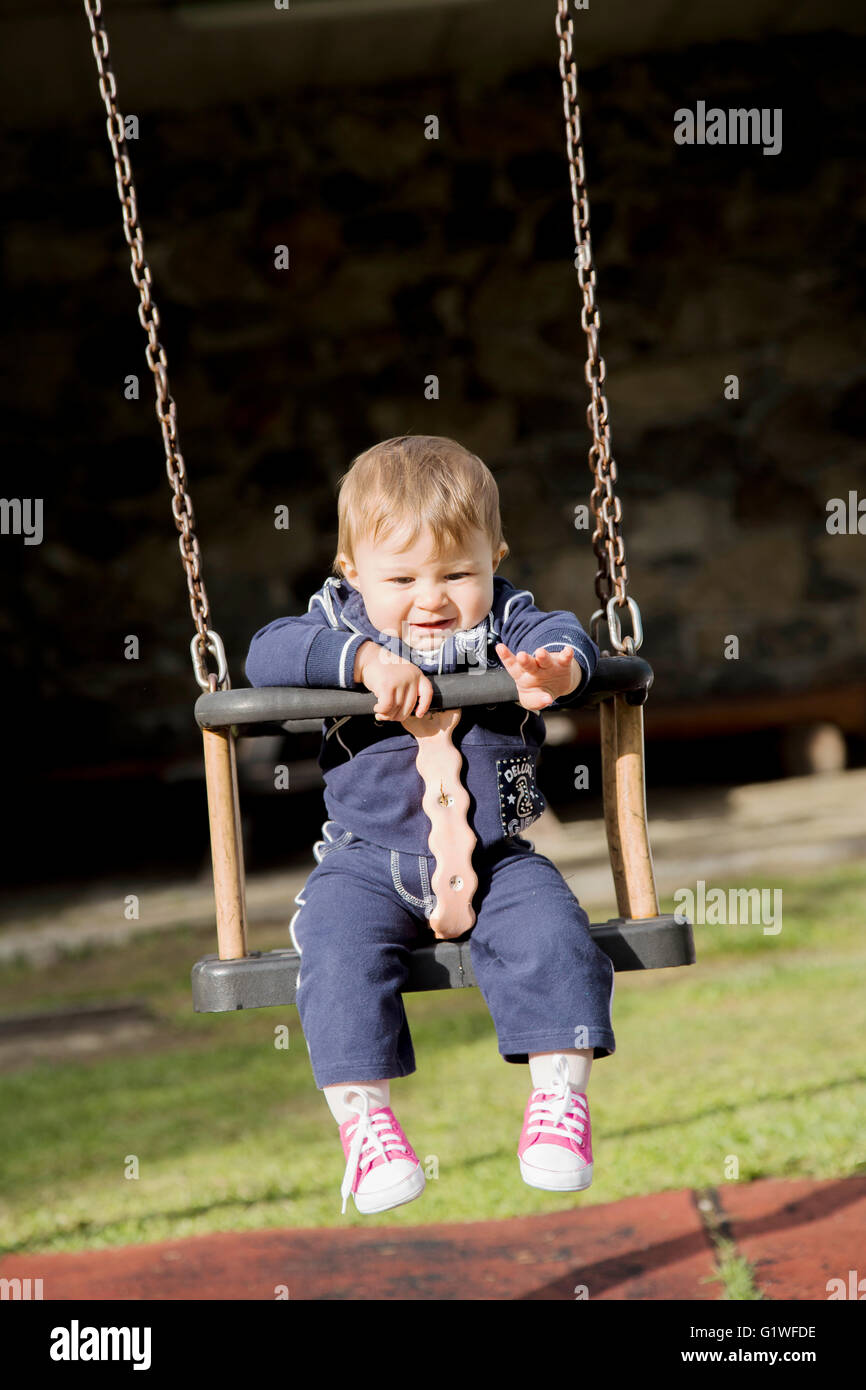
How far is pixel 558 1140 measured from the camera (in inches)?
82.3

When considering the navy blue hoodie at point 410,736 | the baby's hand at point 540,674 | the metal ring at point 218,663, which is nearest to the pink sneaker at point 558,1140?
the navy blue hoodie at point 410,736

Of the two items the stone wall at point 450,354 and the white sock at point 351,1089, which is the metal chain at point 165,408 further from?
the stone wall at point 450,354

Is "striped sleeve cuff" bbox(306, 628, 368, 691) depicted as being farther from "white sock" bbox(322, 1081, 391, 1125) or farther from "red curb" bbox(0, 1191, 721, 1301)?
"red curb" bbox(0, 1191, 721, 1301)

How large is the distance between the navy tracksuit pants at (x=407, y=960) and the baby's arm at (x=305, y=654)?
0.31 metres

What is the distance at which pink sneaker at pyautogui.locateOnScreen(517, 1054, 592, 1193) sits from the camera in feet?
6.81

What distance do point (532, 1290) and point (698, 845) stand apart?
3647mm

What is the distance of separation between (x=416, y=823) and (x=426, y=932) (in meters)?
0.17

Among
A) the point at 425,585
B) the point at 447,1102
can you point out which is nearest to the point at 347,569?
the point at 425,585

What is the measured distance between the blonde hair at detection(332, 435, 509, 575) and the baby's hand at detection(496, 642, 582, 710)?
213mm

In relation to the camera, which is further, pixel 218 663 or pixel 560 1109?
pixel 218 663

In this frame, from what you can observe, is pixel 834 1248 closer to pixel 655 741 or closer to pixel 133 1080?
pixel 133 1080

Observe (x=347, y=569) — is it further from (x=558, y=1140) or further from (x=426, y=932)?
(x=558, y=1140)

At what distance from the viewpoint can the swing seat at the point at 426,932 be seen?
2115mm

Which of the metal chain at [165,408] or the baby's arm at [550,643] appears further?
the metal chain at [165,408]
